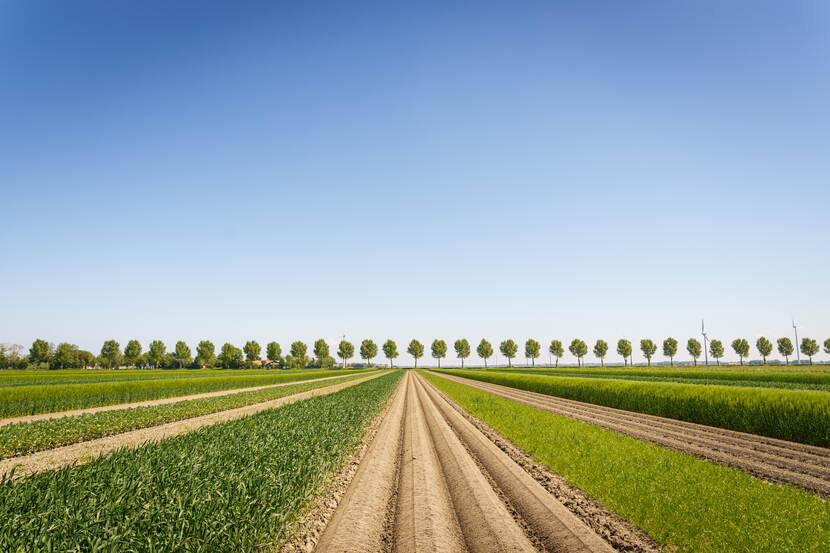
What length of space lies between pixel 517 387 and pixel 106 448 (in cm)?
4772

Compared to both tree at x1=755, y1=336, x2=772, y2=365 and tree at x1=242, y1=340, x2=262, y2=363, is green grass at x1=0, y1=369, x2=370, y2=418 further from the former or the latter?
tree at x1=755, y1=336, x2=772, y2=365

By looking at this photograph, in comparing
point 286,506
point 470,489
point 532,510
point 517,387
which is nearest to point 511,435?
point 470,489

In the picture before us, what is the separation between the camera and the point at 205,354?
16238 cm

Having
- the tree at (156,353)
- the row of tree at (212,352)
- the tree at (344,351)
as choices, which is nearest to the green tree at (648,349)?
the row of tree at (212,352)

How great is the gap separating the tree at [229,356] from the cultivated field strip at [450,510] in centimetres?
16896

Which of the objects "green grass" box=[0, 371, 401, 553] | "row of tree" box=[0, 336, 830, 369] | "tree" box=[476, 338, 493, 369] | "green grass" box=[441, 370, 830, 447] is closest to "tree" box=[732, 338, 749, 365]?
"row of tree" box=[0, 336, 830, 369]

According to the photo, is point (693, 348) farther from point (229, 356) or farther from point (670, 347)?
point (229, 356)

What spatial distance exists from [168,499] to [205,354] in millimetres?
182653

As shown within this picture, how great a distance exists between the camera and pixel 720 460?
1379 cm

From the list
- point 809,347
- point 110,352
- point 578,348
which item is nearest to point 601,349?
point 578,348

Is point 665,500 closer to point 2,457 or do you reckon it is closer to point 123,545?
point 123,545

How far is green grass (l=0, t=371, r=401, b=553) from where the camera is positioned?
443 cm

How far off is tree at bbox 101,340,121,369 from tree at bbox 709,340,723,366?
259854 mm

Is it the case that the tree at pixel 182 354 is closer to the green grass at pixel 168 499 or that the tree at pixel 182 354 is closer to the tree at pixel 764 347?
the green grass at pixel 168 499
